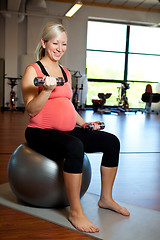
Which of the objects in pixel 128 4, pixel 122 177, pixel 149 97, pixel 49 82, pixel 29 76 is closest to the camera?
pixel 49 82

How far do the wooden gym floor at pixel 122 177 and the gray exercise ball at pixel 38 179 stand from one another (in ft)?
0.40

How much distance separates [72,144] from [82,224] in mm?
417

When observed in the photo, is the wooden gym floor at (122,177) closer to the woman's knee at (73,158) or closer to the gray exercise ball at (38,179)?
the gray exercise ball at (38,179)

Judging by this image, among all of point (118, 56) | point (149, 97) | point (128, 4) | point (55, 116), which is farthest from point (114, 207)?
point (128, 4)

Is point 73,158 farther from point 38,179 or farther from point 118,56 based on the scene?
point 118,56

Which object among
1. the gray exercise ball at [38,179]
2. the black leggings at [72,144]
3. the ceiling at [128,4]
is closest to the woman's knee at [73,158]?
the black leggings at [72,144]

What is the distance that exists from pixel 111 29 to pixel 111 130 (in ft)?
17.0

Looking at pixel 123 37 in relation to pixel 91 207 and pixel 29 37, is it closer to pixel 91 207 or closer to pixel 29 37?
pixel 29 37

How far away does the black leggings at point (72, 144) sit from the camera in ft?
5.42

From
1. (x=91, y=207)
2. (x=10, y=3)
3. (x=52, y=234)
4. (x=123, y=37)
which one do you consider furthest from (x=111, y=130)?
(x=123, y=37)

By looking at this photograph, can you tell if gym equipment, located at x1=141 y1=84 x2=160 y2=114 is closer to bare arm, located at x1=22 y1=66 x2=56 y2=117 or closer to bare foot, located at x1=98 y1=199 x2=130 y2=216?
bare foot, located at x1=98 y1=199 x2=130 y2=216

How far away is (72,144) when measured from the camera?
1658mm

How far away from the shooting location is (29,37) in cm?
865

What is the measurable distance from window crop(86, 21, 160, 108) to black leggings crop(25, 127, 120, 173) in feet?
24.7
